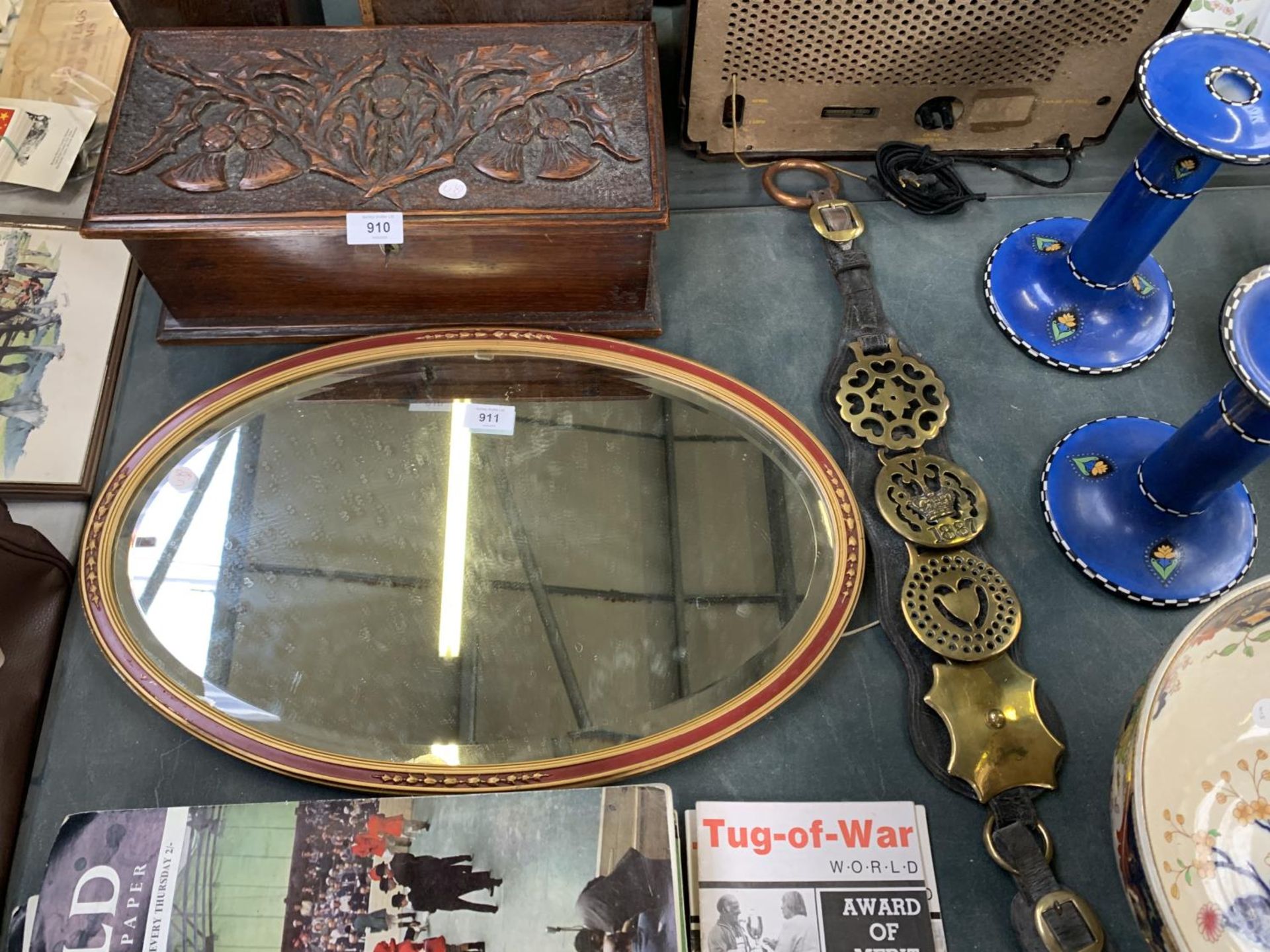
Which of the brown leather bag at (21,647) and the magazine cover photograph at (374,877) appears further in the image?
the brown leather bag at (21,647)

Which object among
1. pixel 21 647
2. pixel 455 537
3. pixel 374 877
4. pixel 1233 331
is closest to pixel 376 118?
pixel 455 537

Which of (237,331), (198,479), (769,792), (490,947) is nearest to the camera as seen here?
(490,947)

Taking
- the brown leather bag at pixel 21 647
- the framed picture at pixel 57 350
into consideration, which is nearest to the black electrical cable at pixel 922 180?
the framed picture at pixel 57 350

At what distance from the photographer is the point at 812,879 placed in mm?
1114

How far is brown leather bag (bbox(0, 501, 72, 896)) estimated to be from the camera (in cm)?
117

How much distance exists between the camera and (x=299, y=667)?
3.95ft

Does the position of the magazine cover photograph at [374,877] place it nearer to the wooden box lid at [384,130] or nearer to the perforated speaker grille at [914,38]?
the wooden box lid at [384,130]

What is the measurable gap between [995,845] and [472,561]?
661 mm

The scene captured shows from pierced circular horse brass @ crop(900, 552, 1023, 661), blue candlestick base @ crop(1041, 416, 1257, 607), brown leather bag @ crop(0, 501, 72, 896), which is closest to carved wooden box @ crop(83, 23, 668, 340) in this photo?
brown leather bag @ crop(0, 501, 72, 896)

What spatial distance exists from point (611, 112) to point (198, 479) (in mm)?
677

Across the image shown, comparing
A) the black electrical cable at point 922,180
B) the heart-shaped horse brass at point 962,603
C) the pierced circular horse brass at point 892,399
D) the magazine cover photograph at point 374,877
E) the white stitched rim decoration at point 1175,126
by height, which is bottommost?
the magazine cover photograph at point 374,877

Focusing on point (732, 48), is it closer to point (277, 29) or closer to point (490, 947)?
point (277, 29)

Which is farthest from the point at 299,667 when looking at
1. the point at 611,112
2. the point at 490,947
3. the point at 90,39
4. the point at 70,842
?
the point at 90,39

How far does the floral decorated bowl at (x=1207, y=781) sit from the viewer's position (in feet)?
2.90
